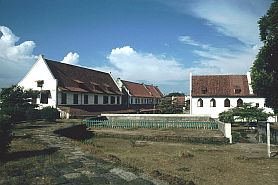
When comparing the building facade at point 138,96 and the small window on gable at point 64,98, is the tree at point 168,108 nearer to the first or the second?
the building facade at point 138,96

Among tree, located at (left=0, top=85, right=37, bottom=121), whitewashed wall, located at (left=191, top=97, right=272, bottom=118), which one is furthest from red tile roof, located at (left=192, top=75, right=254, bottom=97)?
tree, located at (left=0, top=85, right=37, bottom=121)

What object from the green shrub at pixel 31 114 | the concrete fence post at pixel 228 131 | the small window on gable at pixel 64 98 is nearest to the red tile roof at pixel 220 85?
the small window on gable at pixel 64 98

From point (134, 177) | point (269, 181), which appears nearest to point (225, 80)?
point (269, 181)

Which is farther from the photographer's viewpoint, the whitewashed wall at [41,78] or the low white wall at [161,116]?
the whitewashed wall at [41,78]

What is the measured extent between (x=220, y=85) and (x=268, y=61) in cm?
1860

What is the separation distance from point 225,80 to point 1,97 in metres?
30.4

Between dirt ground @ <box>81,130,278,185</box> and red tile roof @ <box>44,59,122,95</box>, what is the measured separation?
21.0 m

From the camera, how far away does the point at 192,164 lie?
11.9 metres

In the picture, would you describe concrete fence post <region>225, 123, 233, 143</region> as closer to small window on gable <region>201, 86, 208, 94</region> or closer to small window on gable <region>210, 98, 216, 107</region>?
small window on gable <region>210, 98, 216, 107</region>

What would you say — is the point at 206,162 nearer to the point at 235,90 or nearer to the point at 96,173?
the point at 96,173

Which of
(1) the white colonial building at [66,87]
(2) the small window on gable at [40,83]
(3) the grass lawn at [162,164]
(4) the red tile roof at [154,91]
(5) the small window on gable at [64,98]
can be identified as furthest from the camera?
(4) the red tile roof at [154,91]

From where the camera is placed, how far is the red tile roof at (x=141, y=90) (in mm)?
54094

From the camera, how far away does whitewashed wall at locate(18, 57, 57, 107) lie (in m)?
33.2

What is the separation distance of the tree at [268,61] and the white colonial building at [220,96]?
15268 mm
